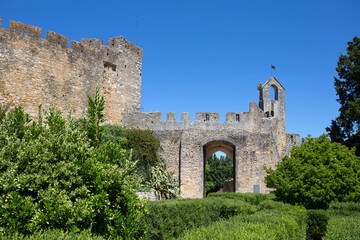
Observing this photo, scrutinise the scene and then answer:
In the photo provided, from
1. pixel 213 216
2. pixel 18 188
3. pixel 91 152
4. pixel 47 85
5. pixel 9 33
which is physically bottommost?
pixel 213 216

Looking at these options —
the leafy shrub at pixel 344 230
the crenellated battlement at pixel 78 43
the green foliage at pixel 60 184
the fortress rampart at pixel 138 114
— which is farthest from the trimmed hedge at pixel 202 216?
the crenellated battlement at pixel 78 43

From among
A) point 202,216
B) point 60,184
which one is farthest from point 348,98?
point 60,184

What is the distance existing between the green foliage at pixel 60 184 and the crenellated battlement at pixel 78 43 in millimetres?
10315

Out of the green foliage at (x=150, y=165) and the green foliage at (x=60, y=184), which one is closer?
the green foliage at (x=60, y=184)

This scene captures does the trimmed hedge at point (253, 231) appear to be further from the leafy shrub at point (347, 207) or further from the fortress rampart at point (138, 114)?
the fortress rampart at point (138, 114)

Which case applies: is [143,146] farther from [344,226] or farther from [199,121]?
[344,226]

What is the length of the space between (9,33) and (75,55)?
3.81 metres

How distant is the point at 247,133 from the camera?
21.6 metres

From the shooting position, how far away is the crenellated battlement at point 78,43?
55.0ft

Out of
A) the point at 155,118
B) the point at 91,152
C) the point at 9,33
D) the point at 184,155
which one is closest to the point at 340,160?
the point at 184,155

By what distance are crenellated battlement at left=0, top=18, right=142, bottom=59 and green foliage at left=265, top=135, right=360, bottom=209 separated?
495 inches

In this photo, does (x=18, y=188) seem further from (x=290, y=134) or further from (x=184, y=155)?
(x=290, y=134)

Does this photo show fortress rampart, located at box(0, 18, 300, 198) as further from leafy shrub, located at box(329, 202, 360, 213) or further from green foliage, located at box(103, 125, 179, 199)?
leafy shrub, located at box(329, 202, 360, 213)

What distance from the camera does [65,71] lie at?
18.8m
